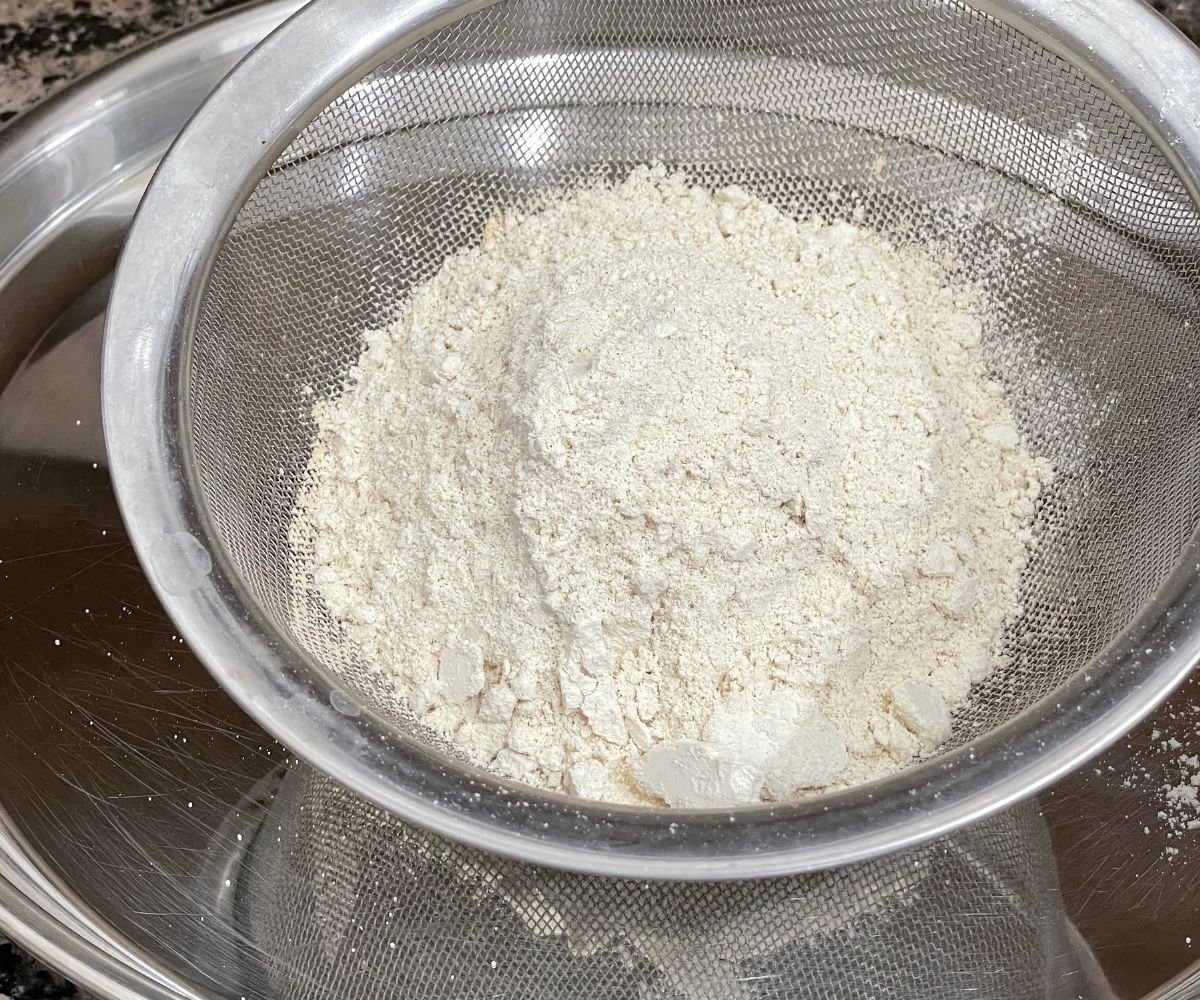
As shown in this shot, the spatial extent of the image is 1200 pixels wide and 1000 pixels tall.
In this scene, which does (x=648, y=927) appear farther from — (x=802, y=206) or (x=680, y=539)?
(x=802, y=206)

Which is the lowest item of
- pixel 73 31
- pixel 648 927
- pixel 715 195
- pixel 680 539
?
pixel 648 927

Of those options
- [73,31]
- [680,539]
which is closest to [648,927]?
[680,539]

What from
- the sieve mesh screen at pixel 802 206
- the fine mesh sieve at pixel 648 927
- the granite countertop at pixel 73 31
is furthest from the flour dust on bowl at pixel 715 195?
the granite countertop at pixel 73 31

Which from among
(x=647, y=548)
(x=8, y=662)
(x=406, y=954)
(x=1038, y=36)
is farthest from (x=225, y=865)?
(x=1038, y=36)

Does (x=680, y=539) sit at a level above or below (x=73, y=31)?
below

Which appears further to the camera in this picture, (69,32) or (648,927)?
(69,32)

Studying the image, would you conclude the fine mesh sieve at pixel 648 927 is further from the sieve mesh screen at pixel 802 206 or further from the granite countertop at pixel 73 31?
the granite countertop at pixel 73 31

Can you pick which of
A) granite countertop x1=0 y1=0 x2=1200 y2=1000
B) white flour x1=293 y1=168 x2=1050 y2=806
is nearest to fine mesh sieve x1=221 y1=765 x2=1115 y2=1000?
white flour x1=293 y1=168 x2=1050 y2=806

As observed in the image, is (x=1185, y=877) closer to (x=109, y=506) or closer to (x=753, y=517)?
(x=753, y=517)
